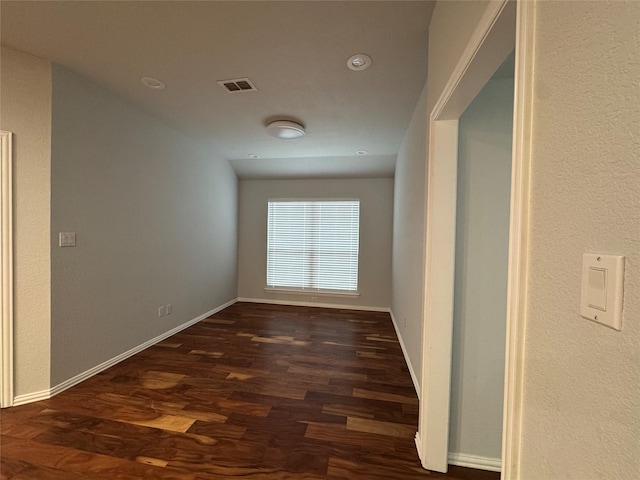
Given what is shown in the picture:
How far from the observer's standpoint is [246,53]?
1.88 m

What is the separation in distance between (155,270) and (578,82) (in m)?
3.70

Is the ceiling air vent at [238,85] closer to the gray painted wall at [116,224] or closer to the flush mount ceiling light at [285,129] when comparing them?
the flush mount ceiling light at [285,129]

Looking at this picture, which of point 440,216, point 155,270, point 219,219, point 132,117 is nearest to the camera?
point 440,216

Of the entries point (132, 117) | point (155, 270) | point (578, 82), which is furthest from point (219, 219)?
point (578, 82)

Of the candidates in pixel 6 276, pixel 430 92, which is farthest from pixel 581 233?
pixel 6 276

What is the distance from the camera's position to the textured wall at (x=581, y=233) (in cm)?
40

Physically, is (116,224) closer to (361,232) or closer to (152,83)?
(152,83)

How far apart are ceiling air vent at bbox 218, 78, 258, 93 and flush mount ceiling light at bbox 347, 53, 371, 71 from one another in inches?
35.4

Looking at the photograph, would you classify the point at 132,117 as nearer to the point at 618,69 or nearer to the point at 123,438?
the point at 123,438

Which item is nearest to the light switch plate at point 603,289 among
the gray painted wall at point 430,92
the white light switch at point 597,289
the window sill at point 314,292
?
the white light switch at point 597,289

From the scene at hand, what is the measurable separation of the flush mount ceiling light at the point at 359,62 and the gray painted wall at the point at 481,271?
2.80 ft

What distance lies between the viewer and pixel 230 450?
159 centimetres

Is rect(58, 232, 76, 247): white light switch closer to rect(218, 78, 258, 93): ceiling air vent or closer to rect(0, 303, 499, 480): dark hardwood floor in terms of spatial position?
rect(0, 303, 499, 480): dark hardwood floor

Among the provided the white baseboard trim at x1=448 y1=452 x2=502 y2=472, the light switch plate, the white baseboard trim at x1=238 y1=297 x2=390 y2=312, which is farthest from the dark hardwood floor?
the white baseboard trim at x1=238 y1=297 x2=390 y2=312
